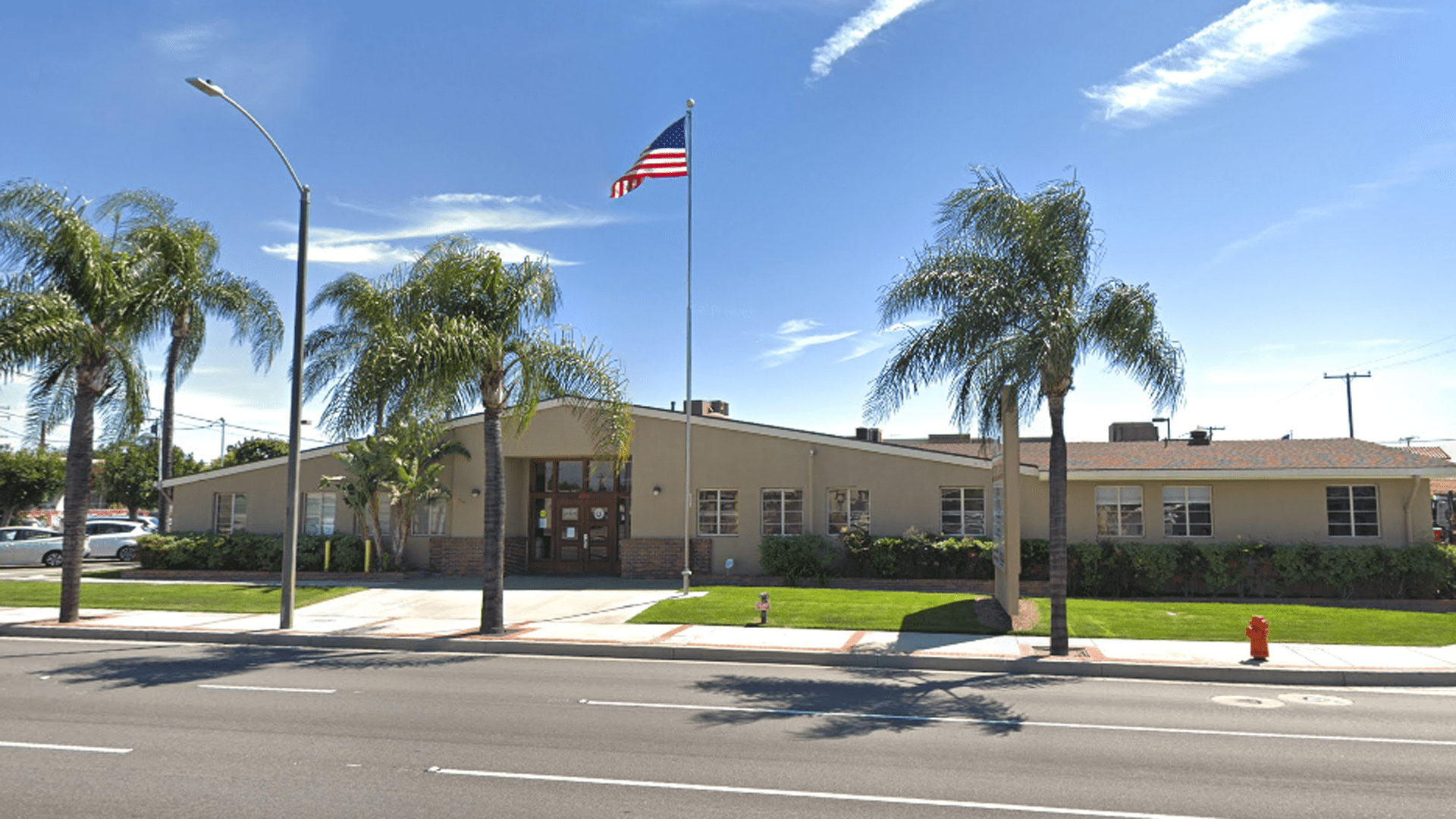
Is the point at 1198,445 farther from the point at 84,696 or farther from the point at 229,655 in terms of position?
the point at 84,696

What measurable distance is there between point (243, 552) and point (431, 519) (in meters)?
4.86

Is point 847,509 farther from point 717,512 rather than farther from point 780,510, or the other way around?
point 717,512

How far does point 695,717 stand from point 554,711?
57.5 inches

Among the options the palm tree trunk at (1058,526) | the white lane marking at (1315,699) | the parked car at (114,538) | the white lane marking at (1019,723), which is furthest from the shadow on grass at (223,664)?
the parked car at (114,538)

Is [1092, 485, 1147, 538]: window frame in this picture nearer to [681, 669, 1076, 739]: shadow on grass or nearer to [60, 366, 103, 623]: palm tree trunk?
[681, 669, 1076, 739]: shadow on grass

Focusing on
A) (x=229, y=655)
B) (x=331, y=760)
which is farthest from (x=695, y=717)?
(x=229, y=655)

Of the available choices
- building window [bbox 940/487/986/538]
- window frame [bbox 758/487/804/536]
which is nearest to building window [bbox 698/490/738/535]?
window frame [bbox 758/487/804/536]

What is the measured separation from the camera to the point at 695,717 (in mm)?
9750

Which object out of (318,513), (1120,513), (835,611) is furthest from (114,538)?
(1120,513)

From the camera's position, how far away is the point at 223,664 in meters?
13.3

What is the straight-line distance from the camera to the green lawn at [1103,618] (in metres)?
15.6

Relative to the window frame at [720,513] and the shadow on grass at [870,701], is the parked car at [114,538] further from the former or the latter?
the shadow on grass at [870,701]

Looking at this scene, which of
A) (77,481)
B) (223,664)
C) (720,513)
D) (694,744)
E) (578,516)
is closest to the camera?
(694,744)

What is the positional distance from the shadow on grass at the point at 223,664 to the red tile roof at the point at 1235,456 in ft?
46.3
